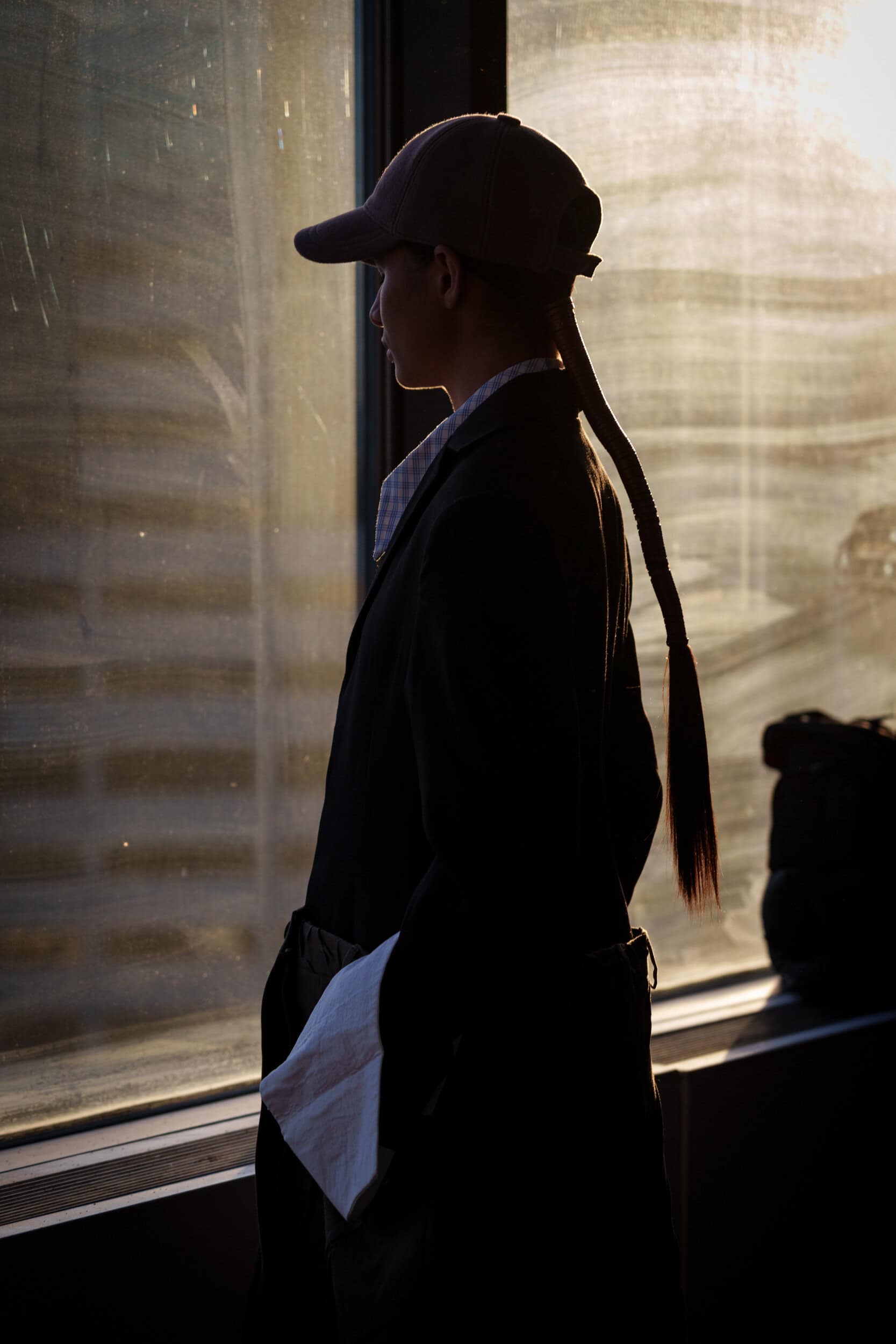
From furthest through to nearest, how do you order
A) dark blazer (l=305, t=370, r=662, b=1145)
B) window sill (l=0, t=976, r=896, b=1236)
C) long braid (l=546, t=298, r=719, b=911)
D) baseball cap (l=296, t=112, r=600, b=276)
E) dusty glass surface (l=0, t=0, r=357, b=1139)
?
dusty glass surface (l=0, t=0, r=357, b=1139) → window sill (l=0, t=976, r=896, b=1236) → long braid (l=546, t=298, r=719, b=911) → baseball cap (l=296, t=112, r=600, b=276) → dark blazer (l=305, t=370, r=662, b=1145)

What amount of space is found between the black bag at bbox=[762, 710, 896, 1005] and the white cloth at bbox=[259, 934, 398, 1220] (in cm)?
144

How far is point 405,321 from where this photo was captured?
104cm

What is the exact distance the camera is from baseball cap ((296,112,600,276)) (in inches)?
38.9

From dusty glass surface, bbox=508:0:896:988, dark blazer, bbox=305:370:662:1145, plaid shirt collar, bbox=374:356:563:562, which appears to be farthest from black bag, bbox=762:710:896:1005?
plaid shirt collar, bbox=374:356:563:562

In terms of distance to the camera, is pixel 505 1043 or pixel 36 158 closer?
pixel 505 1043

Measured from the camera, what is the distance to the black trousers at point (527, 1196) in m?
0.92

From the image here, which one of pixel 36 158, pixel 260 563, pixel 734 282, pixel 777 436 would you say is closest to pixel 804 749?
pixel 777 436

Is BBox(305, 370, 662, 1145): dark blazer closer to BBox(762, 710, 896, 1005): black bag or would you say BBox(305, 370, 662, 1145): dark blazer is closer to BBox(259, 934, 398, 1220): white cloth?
BBox(259, 934, 398, 1220): white cloth

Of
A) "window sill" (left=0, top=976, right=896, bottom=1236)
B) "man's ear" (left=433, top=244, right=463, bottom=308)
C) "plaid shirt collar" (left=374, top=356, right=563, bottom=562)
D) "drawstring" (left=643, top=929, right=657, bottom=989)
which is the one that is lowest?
"window sill" (left=0, top=976, right=896, bottom=1236)

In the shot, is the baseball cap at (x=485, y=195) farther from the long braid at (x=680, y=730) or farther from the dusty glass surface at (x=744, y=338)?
the dusty glass surface at (x=744, y=338)

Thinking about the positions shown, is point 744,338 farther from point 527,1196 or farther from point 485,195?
point 527,1196

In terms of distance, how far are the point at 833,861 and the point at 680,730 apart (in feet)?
3.73

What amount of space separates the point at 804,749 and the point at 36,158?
168 cm

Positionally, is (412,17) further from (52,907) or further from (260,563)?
(52,907)
